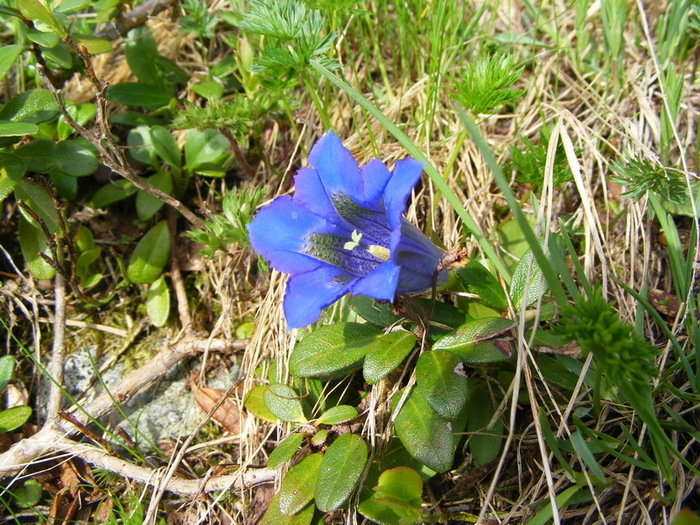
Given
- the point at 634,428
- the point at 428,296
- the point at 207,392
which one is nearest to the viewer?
the point at 634,428

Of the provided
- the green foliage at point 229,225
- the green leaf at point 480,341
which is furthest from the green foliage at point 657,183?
the green foliage at point 229,225

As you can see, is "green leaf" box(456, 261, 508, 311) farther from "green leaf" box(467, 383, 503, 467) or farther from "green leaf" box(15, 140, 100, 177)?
"green leaf" box(15, 140, 100, 177)

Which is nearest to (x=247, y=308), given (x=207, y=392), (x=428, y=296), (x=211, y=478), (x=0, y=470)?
(x=207, y=392)

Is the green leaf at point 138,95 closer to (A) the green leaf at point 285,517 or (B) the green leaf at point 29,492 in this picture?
(B) the green leaf at point 29,492

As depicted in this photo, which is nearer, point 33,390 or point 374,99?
point 33,390

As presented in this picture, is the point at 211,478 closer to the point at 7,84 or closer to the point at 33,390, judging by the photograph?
the point at 33,390

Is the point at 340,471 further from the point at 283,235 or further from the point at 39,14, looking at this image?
the point at 39,14
